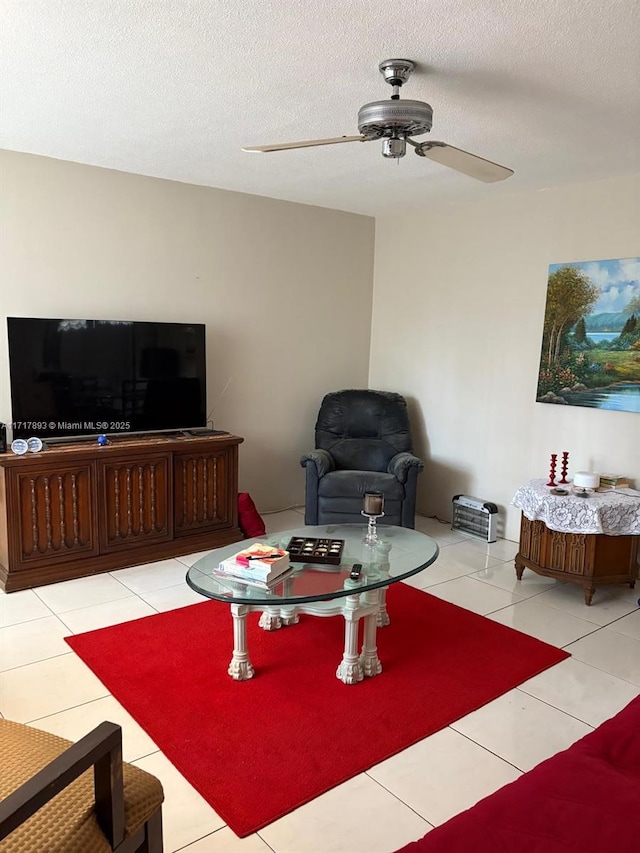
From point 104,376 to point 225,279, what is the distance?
1.29 metres

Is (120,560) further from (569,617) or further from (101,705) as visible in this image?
(569,617)

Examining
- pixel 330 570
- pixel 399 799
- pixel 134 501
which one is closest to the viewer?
pixel 399 799

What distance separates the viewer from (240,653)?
9.33 feet

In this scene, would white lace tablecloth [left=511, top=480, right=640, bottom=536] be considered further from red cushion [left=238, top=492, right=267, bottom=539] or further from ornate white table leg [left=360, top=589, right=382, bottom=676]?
red cushion [left=238, top=492, right=267, bottom=539]

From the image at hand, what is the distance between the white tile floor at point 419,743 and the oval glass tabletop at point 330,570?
608mm

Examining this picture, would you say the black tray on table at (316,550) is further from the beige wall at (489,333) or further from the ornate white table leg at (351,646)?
the beige wall at (489,333)

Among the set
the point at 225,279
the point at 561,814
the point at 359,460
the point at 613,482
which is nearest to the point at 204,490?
the point at 359,460

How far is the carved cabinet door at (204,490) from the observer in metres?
4.40

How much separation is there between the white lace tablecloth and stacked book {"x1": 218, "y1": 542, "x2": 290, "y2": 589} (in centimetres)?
175

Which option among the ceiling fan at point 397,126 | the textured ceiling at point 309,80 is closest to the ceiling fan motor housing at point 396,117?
the ceiling fan at point 397,126

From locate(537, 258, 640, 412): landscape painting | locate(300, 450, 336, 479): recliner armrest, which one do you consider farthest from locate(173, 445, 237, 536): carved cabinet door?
locate(537, 258, 640, 412): landscape painting

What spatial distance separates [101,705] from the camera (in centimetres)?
263

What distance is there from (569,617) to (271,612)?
1.65 m

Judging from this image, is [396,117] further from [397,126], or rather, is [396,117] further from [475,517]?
[475,517]
